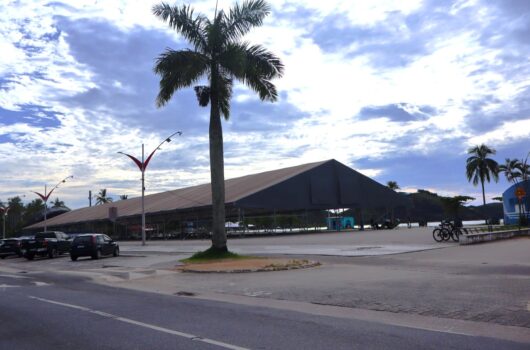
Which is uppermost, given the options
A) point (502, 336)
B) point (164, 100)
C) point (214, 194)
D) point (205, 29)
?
point (205, 29)

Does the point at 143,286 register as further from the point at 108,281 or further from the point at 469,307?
the point at 469,307

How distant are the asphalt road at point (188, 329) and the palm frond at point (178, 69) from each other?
14094 mm

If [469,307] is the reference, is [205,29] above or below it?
above

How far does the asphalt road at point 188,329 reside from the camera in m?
7.30

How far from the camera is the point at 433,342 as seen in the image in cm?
731

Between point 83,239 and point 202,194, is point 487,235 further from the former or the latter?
point 202,194

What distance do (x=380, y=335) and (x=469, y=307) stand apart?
293 cm

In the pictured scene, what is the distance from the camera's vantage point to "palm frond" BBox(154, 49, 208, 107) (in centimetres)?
2403

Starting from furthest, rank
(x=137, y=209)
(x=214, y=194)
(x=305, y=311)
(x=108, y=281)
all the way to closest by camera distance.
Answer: (x=137, y=209), (x=214, y=194), (x=108, y=281), (x=305, y=311)

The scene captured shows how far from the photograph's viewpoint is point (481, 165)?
216ft

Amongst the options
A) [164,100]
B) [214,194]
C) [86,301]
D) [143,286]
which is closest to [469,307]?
[86,301]

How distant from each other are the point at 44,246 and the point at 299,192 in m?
31.4

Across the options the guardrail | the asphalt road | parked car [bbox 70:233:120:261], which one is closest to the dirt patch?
the asphalt road

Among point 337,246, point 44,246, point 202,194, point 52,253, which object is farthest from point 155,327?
point 202,194
